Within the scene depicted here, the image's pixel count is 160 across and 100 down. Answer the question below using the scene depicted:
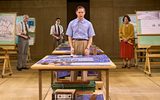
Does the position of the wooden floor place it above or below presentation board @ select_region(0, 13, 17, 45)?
below

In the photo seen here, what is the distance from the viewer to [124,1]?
1546cm

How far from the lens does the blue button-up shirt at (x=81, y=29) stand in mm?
5863

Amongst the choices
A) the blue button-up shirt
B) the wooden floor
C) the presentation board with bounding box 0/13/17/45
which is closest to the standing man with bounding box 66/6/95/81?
the blue button-up shirt

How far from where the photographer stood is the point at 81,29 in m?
5.91

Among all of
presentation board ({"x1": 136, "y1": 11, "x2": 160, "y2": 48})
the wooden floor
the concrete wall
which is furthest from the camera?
the concrete wall

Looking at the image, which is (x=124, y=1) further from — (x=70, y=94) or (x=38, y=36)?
(x=70, y=94)

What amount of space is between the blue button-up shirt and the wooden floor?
3.63 ft

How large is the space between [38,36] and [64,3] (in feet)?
5.84

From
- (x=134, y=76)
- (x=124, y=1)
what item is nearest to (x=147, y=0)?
(x=124, y=1)

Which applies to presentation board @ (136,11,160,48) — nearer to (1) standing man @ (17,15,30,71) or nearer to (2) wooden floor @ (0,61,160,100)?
(2) wooden floor @ (0,61,160,100)

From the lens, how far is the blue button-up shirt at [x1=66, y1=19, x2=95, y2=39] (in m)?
5.86

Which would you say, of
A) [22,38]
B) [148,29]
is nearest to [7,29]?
[22,38]

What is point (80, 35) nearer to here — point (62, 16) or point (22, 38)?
point (22, 38)

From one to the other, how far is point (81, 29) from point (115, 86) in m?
1.92
